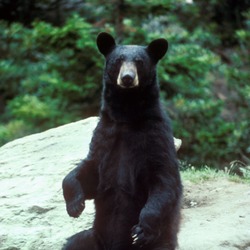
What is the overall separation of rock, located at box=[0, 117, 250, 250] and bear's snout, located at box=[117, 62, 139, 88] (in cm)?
153

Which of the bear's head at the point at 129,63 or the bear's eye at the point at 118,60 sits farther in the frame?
the bear's eye at the point at 118,60

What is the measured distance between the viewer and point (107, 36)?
16.1ft

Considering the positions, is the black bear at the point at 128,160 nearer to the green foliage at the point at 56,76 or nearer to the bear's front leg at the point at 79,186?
the bear's front leg at the point at 79,186

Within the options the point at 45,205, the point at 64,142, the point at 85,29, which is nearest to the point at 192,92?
the point at 85,29

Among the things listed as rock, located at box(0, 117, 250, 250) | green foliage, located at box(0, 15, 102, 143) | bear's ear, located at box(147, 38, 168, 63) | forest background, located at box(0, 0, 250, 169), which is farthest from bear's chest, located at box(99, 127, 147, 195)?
green foliage, located at box(0, 15, 102, 143)

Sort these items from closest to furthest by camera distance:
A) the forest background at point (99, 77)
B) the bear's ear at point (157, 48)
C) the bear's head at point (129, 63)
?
the bear's head at point (129, 63), the bear's ear at point (157, 48), the forest background at point (99, 77)

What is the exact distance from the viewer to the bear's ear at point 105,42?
4.89m

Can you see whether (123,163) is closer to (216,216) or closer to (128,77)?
(128,77)

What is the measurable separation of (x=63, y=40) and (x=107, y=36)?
603 cm

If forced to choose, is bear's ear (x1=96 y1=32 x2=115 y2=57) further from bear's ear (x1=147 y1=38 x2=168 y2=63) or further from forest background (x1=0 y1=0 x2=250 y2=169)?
forest background (x1=0 y1=0 x2=250 y2=169)

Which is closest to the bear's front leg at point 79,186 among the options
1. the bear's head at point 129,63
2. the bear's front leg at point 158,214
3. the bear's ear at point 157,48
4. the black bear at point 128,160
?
the black bear at point 128,160

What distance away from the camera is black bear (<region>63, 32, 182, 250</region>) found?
181 inches

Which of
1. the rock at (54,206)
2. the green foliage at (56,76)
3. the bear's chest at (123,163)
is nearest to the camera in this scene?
the bear's chest at (123,163)

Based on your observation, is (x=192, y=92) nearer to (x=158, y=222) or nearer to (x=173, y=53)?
(x=173, y=53)
